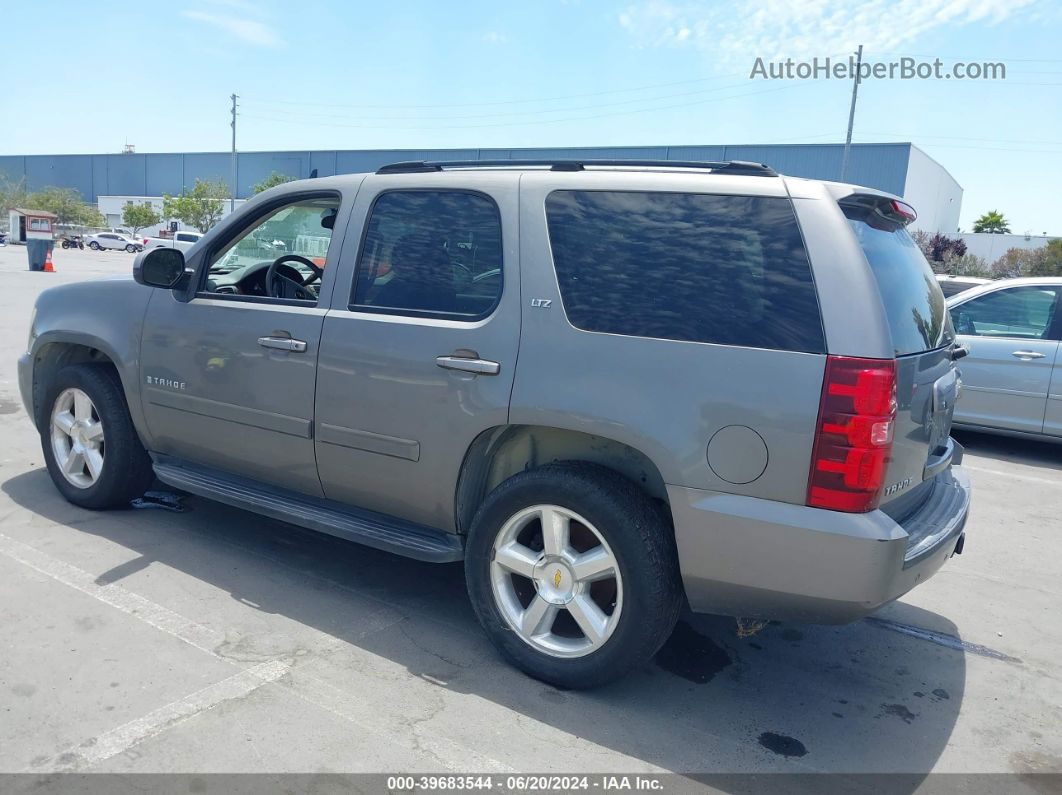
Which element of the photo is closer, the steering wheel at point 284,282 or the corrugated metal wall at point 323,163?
the steering wheel at point 284,282

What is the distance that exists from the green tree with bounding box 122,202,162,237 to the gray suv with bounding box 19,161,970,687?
70.0m

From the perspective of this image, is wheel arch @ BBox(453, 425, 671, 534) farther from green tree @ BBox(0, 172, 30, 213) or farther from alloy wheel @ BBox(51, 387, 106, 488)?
green tree @ BBox(0, 172, 30, 213)

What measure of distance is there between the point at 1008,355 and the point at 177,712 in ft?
24.6

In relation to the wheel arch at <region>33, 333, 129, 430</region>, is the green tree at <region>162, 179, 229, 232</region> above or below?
above

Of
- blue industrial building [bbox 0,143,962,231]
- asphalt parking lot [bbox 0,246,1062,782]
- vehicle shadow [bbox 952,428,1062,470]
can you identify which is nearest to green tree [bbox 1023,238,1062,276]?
blue industrial building [bbox 0,143,962,231]

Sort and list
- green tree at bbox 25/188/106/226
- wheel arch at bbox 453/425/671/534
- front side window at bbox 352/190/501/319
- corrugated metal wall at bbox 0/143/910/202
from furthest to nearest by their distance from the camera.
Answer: green tree at bbox 25/188/106/226
corrugated metal wall at bbox 0/143/910/202
front side window at bbox 352/190/501/319
wheel arch at bbox 453/425/671/534

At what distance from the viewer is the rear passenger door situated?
345 cm

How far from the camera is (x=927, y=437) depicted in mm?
3236

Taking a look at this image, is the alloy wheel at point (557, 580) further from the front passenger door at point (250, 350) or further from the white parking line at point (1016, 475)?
the white parking line at point (1016, 475)

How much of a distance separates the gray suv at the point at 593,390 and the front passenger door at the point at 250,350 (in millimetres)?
18

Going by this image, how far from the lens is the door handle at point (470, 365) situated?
133 inches

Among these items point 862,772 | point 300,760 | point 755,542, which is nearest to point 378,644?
point 300,760

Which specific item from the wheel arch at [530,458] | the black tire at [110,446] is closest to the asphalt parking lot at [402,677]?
the black tire at [110,446]

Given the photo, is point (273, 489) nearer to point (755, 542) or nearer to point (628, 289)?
point (628, 289)
